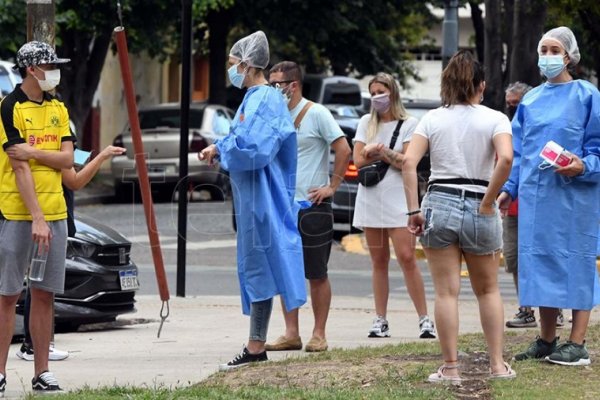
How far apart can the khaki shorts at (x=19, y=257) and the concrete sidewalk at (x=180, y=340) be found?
575mm

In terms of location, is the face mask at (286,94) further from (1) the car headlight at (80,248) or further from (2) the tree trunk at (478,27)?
(2) the tree trunk at (478,27)

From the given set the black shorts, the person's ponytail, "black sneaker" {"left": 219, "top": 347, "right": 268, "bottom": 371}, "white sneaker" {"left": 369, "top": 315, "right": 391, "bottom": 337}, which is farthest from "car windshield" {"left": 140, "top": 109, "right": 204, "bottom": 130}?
the person's ponytail

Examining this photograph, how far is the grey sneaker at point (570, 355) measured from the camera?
7980mm

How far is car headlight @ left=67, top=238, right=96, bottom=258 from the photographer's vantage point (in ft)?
34.9

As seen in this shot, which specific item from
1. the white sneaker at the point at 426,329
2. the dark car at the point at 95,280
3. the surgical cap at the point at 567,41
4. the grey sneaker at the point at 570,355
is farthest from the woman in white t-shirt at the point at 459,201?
the dark car at the point at 95,280

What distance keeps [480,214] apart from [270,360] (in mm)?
1806

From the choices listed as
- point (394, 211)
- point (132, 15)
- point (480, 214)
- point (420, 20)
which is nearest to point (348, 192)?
point (394, 211)

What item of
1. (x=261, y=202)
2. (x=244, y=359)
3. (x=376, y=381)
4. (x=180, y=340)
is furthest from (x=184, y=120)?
(x=376, y=381)

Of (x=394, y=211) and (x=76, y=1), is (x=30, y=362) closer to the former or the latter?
(x=394, y=211)

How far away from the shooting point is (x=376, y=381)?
7391mm

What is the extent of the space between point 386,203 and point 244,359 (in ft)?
6.98

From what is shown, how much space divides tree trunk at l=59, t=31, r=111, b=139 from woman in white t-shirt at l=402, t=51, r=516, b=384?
22.8 meters

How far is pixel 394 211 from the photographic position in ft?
33.2

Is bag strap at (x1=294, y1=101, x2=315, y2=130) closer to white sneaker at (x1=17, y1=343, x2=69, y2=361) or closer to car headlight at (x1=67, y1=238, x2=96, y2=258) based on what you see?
car headlight at (x1=67, y1=238, x2=96, y2=258)
